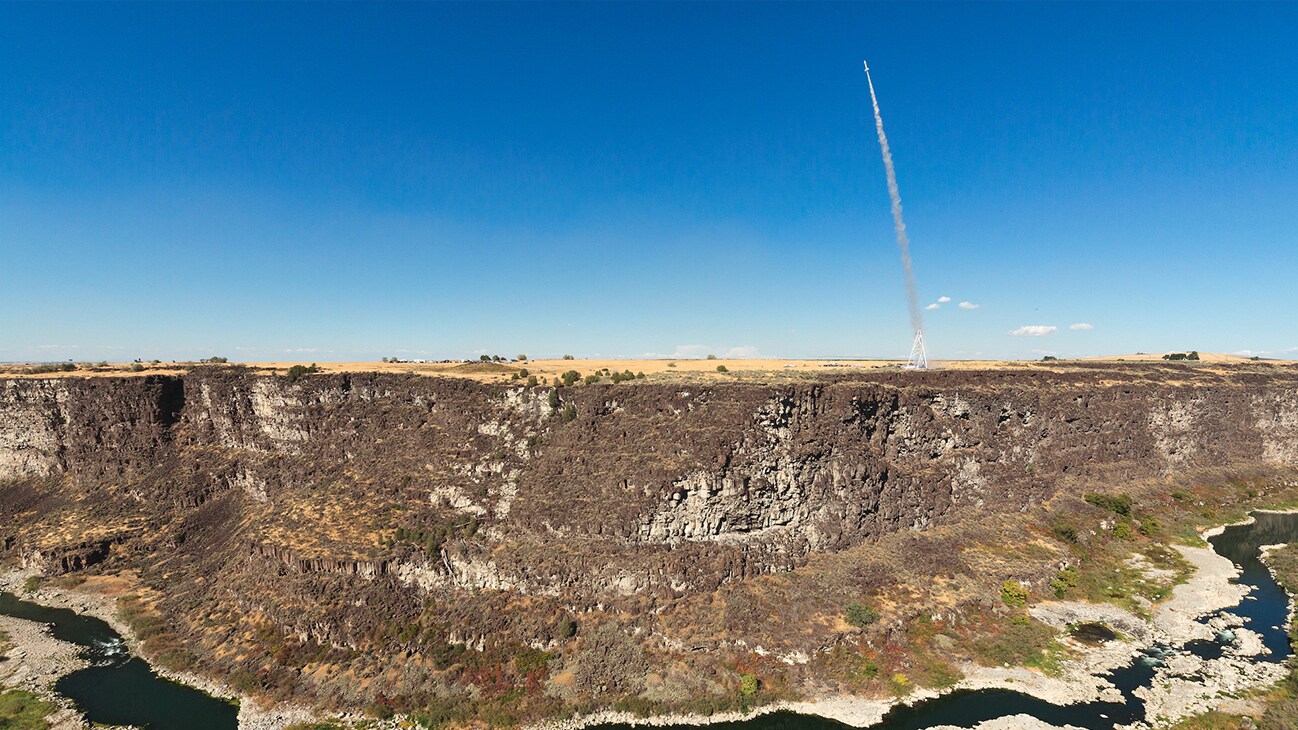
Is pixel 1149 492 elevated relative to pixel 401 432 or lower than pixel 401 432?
lower

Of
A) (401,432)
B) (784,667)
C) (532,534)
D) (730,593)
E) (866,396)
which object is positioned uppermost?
(866,396)

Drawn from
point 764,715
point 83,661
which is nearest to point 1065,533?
point 764,715

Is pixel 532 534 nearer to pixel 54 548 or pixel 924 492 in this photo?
pixel 924 492

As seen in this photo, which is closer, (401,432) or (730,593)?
(730,593)

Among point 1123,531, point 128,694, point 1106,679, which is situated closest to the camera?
point 1106,679

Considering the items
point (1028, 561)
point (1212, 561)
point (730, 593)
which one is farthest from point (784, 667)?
point (1212, 561)

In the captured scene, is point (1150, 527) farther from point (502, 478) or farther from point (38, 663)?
point (38, 663)

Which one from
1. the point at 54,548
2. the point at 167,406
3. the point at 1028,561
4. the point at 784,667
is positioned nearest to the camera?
the point at 784,667
